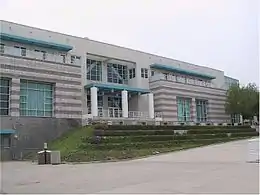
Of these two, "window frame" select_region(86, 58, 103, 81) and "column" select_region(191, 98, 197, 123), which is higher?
"window frame" select_region(86, 58, 103, 81)

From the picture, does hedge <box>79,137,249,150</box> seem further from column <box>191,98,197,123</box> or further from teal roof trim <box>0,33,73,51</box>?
column <box>191,98,197,123</box>

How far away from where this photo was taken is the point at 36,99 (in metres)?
32.1

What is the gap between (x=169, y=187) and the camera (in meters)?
9.70

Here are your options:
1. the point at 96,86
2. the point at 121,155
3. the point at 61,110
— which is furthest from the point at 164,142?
the point at 96,86

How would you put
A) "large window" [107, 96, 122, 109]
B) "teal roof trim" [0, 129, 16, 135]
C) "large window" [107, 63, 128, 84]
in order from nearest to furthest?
"teal roof trim" [0, 129, 16, 135] → "large window" [107, 96, 122, 109] → "large window" [107, 63, 128, 84]

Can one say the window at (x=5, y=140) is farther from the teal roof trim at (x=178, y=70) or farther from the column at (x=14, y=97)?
the teal roof trim at (x=178, y=70)

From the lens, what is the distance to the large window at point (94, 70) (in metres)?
42.2

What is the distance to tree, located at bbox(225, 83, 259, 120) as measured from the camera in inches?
1885

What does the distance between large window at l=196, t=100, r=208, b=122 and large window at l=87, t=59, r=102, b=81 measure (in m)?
13.9

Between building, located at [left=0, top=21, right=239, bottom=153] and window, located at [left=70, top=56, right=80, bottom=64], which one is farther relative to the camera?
window, located at [left=70, top=56, right=80, bottom=64]

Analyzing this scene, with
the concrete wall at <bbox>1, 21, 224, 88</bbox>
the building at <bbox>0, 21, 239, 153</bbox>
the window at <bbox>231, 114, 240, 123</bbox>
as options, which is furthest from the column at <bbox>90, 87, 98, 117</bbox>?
the window at <bbox>231, 114, 240, 123</bbox>

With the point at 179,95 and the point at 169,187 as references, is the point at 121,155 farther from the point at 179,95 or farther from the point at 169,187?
the point at 179,95

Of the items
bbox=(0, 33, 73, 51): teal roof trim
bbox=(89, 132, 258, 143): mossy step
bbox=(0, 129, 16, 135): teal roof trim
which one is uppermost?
bbox=(0, 33, 73, 51): teal roof trim

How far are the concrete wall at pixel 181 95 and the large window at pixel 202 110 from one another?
1.69 feet
